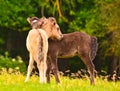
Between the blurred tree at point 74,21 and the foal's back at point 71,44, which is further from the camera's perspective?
A: the blurred tree at point 74,21

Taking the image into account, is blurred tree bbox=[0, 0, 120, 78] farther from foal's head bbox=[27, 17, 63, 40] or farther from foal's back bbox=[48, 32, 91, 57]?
foal's head bbox=[27, 17, 63, 40]

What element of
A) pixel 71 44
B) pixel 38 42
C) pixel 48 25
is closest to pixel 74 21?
pixel 71 44

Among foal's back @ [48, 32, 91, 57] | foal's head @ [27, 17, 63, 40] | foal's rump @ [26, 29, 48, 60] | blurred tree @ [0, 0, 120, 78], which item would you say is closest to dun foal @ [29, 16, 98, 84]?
foal's back @ [48, 32, 91, 57]

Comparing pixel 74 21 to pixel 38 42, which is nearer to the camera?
pixel 38 42

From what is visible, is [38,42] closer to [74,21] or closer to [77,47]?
[77,47]

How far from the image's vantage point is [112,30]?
32.5m

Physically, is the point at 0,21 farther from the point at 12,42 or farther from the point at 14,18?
the point at 12,42

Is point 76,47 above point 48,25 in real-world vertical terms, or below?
below

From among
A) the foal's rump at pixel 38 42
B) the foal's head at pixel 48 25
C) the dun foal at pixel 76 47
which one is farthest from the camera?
the dun foal at pixel 76 47

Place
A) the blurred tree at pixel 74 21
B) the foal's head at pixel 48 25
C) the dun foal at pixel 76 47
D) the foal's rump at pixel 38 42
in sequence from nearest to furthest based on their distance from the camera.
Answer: the foal's rump at pixel 38 42 < the foal's head at pixel 48 25 < the dun foal at pixel 76 47 < the blurred tree at pixel 74 21

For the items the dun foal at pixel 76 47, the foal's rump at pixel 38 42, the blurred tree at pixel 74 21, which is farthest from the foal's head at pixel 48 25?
the blurred tree at pixel 74 21

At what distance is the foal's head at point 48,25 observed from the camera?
14.2 m

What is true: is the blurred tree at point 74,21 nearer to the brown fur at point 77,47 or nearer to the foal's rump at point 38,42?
the brown fur at point 77,47

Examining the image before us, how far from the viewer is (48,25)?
14344 mm
